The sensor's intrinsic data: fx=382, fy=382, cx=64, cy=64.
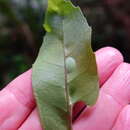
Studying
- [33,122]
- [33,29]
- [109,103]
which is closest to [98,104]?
[109,103]

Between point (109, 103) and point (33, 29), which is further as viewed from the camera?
point (33, 29)

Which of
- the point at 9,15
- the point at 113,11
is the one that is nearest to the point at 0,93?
the point at 9,15

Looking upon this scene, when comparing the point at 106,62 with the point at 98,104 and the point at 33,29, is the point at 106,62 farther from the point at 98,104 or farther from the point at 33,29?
the point at 33,29

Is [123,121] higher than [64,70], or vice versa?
[64,70]

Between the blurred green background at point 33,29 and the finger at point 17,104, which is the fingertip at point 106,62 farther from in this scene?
the blurred green background at point 33,29

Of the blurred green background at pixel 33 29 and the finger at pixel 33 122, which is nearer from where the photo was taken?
the finger at pixel 33 122

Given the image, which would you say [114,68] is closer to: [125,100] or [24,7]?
[125,100]

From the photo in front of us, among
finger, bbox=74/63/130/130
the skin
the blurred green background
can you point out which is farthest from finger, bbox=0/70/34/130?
the blurred green background

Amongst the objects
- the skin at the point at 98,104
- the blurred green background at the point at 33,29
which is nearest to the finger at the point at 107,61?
the skin at the point at 98,104
